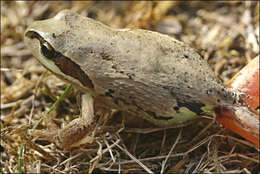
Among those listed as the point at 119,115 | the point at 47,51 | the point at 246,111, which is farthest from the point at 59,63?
the point at 246,111

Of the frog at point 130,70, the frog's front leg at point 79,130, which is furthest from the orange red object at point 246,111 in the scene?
the frog's front leg at point 79,130

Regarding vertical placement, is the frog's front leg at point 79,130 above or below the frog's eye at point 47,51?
below

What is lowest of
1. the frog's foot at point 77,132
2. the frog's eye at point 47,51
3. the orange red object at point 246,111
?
the frog's foot at point 77,132

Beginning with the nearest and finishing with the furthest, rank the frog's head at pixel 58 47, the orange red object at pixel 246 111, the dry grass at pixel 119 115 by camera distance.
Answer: the orange red object at pixel 246 111
the frog's head at pixel 58 47
the dry grass at pixel 119 115

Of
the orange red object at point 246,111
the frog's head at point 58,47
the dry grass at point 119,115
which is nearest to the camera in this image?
the orange red object at point 246,111

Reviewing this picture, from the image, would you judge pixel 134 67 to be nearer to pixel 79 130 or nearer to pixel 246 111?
pixel 79 130

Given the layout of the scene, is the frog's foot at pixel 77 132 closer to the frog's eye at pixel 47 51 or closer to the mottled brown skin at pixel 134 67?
the mottled brown skin at pixel 134 67

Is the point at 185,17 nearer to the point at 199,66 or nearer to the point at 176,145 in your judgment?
the point at 199,66
